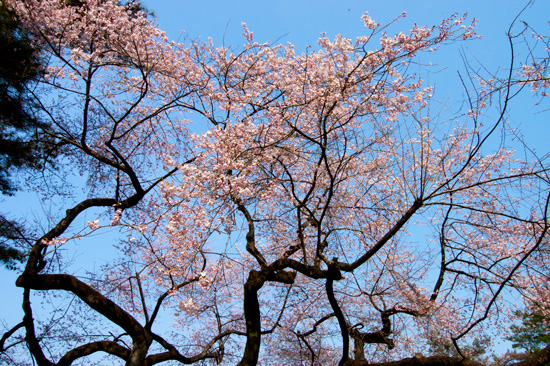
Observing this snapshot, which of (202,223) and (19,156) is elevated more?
(19,156)

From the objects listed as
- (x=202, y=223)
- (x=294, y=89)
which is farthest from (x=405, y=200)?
(x=202, y=223)

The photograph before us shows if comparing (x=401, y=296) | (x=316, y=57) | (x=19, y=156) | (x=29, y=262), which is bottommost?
(x=401, y=296)

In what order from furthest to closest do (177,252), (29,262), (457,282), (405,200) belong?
(457,282)
(405,200)
(29,262)
(177,252)

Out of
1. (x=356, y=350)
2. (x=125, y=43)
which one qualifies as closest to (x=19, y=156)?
→ (x=125, y=43)

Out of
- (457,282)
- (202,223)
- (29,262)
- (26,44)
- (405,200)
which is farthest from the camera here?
(457,282)

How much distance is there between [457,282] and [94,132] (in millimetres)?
7699

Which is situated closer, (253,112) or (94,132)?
(253,112)

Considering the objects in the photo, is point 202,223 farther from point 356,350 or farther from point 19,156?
point 19,156

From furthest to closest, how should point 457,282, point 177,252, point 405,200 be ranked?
point 457,282
point 405,200
point 177,252

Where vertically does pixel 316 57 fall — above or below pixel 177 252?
above

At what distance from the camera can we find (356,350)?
20.9 feet

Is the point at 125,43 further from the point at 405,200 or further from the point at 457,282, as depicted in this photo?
the point at 457,282

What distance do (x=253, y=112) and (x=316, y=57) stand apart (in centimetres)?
147

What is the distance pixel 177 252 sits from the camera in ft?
17.1
